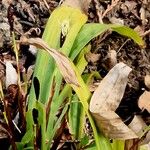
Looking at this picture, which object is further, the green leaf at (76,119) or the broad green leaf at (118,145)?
the green leaf at (76,119)

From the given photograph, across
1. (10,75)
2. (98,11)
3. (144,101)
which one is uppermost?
(98,11)

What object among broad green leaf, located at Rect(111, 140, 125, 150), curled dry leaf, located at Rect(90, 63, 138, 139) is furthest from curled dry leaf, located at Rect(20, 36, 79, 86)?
broad green leaf, located at Rect(111, 140, 125, 150)

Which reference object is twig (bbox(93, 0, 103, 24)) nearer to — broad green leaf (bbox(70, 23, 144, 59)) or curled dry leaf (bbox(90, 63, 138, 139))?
broad green leaf (bbox(70, 23, 144, 59))

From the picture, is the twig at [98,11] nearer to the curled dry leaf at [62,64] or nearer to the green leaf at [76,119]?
the green leaf at [76,119]

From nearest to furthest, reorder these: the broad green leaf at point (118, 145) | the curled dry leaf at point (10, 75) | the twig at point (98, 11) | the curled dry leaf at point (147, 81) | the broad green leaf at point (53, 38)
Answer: the broad green leaf at point (118, 145) < the broad green leaf at point (53, 38) < the curled dry leaf at point (10, 75) < the curled dry leaf at point (147, 81) < the twig at point (98, 11)

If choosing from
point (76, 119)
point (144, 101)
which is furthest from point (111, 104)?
point (144, 101)

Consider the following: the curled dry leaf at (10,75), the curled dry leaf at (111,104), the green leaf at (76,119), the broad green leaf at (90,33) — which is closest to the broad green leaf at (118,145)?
the curled dry leaf at (111,104)

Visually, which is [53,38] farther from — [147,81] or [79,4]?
[147,81]
